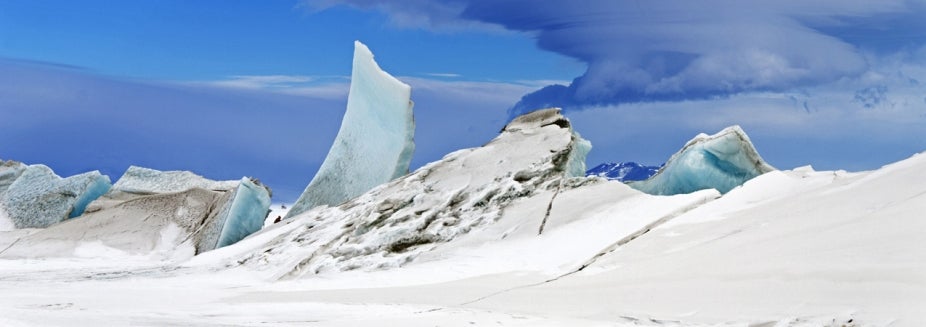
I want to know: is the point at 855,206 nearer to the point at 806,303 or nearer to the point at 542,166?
the point at 806,303

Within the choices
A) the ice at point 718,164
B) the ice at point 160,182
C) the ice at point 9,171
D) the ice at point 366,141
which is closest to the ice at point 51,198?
the ice at point 160,182

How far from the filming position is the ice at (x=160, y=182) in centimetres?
1808

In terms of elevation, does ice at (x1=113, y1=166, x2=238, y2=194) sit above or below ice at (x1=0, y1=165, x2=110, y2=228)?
above

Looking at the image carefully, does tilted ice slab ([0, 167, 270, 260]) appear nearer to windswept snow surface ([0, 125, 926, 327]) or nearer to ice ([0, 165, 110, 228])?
ice ([0, 165, 110, 228])

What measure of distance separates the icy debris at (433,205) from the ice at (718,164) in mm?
1401

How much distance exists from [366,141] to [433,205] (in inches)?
174

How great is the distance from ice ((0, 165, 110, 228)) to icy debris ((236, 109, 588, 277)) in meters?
7.50

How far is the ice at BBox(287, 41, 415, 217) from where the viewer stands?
14.6m

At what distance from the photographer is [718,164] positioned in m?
11.4

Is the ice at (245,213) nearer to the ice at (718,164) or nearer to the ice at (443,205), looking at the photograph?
the ice at (443,205)

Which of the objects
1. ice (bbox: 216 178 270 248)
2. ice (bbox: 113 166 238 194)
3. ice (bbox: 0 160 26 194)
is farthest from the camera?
ice (bbox: 0 160 26 194)

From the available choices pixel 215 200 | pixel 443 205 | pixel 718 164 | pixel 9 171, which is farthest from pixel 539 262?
pixel 9 171

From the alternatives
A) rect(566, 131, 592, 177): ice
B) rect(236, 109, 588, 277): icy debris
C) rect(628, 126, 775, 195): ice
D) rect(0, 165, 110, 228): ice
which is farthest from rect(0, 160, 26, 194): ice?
rect(628, 126, 775, 195): ice

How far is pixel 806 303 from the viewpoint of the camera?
5.43 m
